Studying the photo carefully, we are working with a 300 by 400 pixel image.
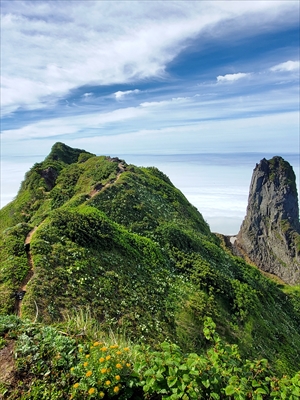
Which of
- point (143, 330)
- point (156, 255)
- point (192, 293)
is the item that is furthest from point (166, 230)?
point (143, 330)

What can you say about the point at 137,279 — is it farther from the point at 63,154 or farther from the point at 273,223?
the point at 273,223

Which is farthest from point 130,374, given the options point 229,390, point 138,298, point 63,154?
point 63,154

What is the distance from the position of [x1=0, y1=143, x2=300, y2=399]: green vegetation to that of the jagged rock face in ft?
145

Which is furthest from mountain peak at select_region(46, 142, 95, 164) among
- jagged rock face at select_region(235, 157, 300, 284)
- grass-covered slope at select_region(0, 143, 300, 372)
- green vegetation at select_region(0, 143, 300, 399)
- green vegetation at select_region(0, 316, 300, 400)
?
green vegetation at select_region(0, 316, 300, 400)

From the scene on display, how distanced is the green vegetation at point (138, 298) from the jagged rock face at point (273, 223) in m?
44.1

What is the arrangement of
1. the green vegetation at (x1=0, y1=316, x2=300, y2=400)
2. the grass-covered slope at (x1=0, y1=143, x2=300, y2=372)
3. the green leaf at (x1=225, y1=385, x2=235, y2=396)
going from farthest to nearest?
the grass-covered slope at (x1=0, y1=143, x2=300, y2=372) → the green vegetation at (x1=0, y1=316, x2=300, y2=400) → the green leaf at (x1=225, y1=385, x2=235, y2=396)

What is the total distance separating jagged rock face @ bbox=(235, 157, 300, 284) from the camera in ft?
253

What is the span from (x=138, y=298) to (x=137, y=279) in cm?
202

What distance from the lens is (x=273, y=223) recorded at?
8338 cm

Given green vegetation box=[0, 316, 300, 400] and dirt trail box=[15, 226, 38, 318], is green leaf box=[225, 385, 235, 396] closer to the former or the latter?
Result: green vegetation box=[0, 316, 300, 400]

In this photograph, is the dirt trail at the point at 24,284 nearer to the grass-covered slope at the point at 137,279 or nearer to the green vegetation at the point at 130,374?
the grass-covered slope at the point at 137,279

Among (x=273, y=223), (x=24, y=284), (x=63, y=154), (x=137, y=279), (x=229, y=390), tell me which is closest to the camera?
(x=229, y=390)

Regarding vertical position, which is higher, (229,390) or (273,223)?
(273,223)

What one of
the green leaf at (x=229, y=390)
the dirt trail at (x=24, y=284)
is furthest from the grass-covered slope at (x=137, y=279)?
the green leaf at (x=229, y=390)
